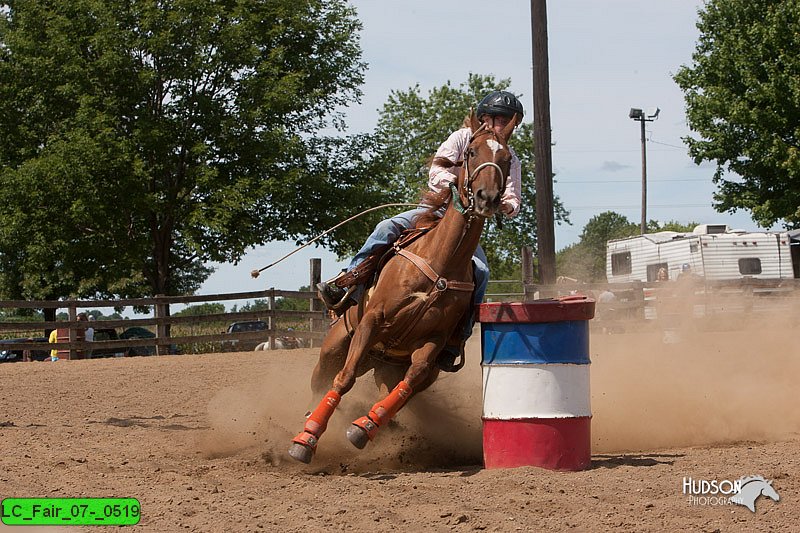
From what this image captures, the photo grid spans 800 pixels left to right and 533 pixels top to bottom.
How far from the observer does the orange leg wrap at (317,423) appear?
258 inches

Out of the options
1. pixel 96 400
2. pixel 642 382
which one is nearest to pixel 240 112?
pixel 96 400

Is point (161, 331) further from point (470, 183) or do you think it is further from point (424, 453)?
point (470, 183)

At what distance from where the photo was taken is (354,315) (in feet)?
25.1

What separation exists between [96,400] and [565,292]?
8.73 metres

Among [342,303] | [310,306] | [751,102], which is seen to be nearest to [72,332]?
[310,306]

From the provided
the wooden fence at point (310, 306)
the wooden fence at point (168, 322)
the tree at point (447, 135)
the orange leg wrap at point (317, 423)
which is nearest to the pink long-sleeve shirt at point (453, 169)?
the orange leg wrap at point (317, 423)

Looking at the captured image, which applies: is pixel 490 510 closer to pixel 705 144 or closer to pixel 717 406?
pixel 717 406

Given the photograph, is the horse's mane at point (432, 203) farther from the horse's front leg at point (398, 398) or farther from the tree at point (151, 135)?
the tree at point (151, 135)

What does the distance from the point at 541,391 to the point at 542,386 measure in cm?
3

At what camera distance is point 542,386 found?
6.36 m

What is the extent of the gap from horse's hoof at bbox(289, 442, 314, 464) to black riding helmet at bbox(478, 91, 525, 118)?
2776 mm

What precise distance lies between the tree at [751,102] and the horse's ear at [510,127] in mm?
22036

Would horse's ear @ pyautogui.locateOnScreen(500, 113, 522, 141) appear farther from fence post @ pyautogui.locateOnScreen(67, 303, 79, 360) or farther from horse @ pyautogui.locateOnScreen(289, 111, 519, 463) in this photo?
fence post @ pyautogui.locateOnScreen(67, 303, 79, 360)

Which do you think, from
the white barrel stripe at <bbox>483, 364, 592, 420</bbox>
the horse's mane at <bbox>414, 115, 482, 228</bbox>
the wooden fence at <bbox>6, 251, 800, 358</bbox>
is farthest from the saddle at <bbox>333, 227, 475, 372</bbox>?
the wooden fence at <bbox>6, 251, 800, 358</bbox>
